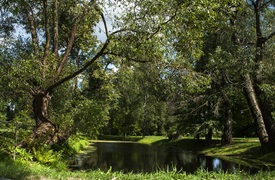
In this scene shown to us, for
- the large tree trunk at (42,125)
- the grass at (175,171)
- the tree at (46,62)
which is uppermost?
the tree at (46,62)

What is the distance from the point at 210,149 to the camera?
28.6 metres

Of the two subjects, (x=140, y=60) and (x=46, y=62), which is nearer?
(x=140, y=60)

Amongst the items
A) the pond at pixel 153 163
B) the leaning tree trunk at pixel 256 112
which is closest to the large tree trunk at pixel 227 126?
the pond at pixel 153 163

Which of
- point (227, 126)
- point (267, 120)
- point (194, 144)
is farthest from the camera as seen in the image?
point (194, 144)

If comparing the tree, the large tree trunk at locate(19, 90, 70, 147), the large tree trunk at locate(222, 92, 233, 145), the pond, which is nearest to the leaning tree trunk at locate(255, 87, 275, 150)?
the pond

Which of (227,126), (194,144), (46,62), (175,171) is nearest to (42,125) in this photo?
(46,62)

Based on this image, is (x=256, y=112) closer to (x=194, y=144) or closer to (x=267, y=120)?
(x=267, y=120)

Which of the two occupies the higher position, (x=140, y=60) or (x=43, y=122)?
(x=140, y=60)

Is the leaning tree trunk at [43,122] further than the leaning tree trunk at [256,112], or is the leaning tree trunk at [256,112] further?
the leaning tree trunk at [256,112]

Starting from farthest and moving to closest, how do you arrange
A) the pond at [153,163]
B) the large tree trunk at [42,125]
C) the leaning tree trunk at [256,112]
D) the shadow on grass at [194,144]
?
the shadow on grass at [194,144], the leaning tree trunk at [256,112], the pond at [153,163], the large tree trunk at [42,125]

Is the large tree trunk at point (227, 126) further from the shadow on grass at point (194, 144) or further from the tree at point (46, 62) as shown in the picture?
the tree at point (46, 62)

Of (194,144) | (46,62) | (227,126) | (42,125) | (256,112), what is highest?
(46,62)

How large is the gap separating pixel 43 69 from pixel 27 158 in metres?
3.71

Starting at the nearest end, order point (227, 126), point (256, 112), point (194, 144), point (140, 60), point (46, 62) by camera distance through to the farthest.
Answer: point (140, 60), point (46, 62), point (256, 112), point (227, 126), point (194, 144)
